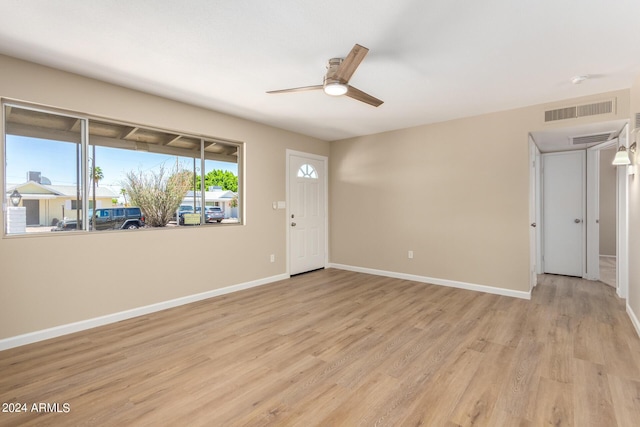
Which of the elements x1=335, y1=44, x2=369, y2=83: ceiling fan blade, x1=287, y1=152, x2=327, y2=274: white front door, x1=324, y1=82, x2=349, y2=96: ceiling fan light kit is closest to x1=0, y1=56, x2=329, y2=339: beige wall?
x1=287, y1=152, x2=327, y2=274: white front door

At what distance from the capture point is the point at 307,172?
19.3 feet

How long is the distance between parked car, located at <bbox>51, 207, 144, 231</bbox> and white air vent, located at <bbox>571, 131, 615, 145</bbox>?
6067 millimetres

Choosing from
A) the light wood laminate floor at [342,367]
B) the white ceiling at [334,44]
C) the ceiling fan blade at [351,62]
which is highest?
the white ceiling at [334,44]

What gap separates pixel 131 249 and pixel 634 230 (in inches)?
220

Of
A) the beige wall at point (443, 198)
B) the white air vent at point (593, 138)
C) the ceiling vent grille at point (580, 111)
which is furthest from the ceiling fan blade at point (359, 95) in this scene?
the white air vent at point (593, 138)

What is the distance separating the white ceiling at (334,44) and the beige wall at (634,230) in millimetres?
288

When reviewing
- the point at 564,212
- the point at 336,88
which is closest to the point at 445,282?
the point at 564,212

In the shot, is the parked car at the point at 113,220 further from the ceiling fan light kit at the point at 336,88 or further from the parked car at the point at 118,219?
the ceiling fan light kit at the point at 336,88

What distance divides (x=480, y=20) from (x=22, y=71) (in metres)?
3.98

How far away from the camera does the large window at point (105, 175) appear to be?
2.91 metres

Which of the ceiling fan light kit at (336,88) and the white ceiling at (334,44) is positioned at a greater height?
the white ceiling at (334,44)

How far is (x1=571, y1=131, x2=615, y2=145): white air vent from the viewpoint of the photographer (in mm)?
4169

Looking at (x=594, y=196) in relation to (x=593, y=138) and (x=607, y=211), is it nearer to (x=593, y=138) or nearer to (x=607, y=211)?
(x=593, y=138)

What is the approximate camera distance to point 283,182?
536cm
